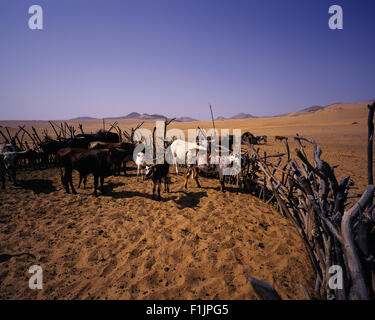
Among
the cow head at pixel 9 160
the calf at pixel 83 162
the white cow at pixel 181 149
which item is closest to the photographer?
the calf at pixel 83 162

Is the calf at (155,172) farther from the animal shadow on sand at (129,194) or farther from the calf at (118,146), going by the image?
the calf at (118,146)

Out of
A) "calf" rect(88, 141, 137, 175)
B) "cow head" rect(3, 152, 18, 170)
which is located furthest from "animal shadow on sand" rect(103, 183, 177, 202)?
Result: "cow head" rect(3, 152, 18, 170)

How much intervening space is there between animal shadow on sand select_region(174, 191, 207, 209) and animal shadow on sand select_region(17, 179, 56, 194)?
5.41 m

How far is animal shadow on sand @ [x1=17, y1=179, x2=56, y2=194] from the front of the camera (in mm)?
7051

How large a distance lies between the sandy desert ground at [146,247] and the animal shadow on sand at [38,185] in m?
0.52

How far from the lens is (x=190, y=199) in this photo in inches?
249

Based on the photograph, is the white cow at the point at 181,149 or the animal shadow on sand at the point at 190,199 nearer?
the animal shadow on sand at the point at 190,199

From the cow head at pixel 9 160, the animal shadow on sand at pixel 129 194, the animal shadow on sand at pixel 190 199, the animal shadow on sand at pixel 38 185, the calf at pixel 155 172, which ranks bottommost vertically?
the animal shadow on sand at pixel 190 199

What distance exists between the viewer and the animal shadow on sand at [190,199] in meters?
5.87

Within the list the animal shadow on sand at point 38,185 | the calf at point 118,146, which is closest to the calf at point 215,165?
the calf at point 118,146

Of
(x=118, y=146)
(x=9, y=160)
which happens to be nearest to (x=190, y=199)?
(x=118, y=146)

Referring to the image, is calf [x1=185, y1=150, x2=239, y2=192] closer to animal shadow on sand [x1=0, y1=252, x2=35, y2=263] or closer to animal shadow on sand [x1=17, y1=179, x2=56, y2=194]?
animal shadow on sand [x1=0, y1=252, x2=35, y2=263]

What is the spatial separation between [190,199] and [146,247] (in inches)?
107
